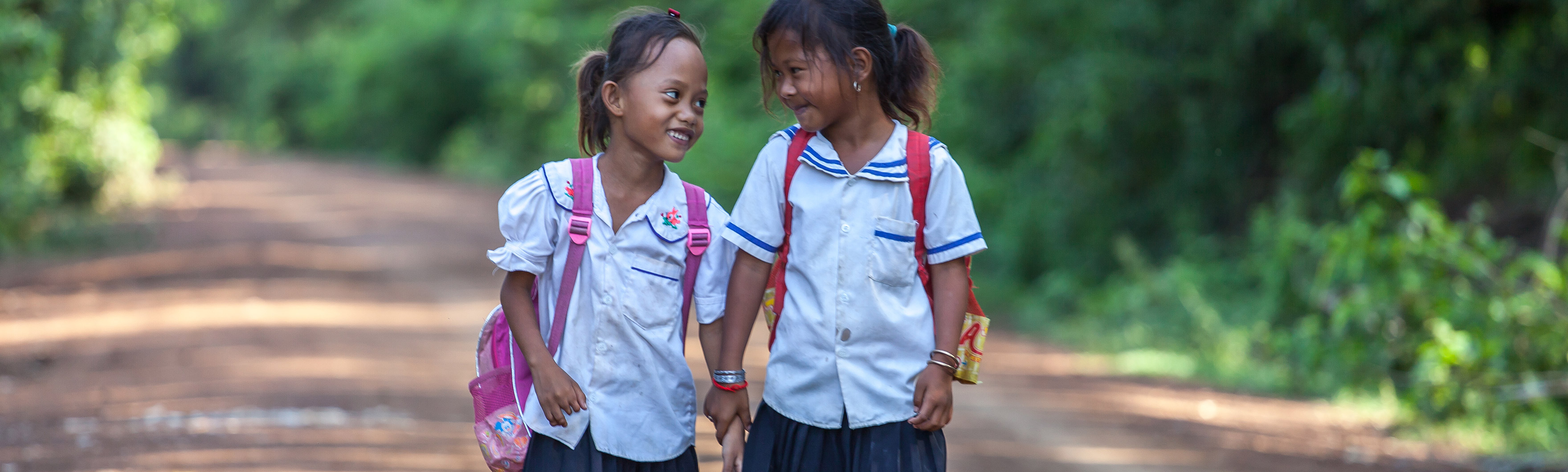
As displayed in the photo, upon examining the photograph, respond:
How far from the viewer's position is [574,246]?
266 centimetres

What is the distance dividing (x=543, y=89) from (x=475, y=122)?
5.13 meters

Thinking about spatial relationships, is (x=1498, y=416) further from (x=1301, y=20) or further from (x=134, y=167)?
(x=134, y=167)

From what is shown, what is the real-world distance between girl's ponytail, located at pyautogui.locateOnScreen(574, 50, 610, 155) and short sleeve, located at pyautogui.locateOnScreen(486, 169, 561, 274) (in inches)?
7.6

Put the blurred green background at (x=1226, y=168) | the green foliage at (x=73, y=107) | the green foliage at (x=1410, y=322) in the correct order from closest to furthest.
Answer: the green foliage at (x=1410, y=322) → the blurred green background at (x=1226, y=168) → the green foliage at (x=73, y=107)

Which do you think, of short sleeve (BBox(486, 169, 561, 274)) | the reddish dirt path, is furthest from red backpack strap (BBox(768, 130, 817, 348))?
the reddish dirt path

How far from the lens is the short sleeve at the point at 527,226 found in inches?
103

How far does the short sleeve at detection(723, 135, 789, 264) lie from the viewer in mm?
2654

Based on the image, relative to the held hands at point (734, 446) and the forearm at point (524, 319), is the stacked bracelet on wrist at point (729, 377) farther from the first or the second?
the forearm at point (524, 319)

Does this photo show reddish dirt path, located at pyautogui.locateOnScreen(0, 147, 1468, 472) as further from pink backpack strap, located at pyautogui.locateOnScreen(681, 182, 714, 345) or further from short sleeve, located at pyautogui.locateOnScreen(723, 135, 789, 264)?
short sleeve, located at pyautogui.locateOnScreen(723, 135, 789, 264)

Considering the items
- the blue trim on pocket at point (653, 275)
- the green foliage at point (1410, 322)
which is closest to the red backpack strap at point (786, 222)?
the blue trim on pocket at point (653, 275)

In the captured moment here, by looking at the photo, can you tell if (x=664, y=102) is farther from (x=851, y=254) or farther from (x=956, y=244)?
(x=956, y=244)

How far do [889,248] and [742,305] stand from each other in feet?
1.04

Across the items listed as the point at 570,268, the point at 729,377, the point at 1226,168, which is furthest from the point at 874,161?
the point at 1226,168

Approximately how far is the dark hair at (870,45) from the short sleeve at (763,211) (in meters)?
0.14
